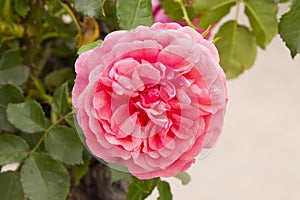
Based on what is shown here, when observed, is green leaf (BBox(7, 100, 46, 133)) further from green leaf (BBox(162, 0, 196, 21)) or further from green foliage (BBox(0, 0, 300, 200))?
green leaf (BBox(162, 0, 196, 21))

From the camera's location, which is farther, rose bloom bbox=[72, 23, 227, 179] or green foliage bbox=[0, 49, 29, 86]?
green foliage bbox=[0, 49, 29, 86]

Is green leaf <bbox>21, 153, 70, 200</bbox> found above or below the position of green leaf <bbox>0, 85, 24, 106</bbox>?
below

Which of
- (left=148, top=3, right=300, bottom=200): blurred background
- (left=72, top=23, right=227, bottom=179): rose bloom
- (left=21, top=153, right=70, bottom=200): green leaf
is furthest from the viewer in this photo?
(left=148, top=3, right=300, bottom=200): blurred background

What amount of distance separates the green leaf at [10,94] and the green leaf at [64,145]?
0.05 metres

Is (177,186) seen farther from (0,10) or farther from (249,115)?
(0,10)

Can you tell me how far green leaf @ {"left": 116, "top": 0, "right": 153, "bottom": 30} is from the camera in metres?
0.30

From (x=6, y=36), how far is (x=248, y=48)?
179mm

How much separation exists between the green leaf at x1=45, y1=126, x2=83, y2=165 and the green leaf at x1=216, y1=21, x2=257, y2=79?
148 mm

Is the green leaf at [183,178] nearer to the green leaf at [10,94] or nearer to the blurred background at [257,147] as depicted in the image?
the green leaf at [10,94]

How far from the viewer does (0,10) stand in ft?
1.48

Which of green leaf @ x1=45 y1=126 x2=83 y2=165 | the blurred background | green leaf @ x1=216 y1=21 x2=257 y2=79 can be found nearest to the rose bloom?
green leaf @ x1=45 y1=126 x2=83 y2=165

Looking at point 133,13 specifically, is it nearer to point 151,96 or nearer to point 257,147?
point 151,96

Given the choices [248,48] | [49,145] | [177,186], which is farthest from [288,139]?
[49,145]

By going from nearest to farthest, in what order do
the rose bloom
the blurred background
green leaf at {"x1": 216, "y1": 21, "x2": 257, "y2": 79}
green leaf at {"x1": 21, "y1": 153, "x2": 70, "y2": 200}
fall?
the rose bloom, green leaf at {"x1": 21, "y1": 153, "x2": 70, "y2": 200}, green leaf at {"x1": 216, "y1": 21, "x2": 257, "y2": 79}, the blurred background
